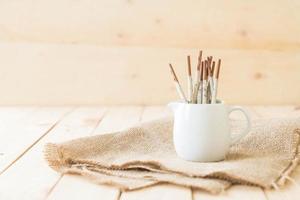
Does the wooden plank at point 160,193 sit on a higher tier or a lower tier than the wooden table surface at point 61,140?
higher

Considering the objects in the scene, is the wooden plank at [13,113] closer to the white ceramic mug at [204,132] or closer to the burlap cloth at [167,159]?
the burlap cloth at [167,159]

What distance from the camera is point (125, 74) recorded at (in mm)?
2270

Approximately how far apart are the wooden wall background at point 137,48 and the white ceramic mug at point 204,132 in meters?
1.09

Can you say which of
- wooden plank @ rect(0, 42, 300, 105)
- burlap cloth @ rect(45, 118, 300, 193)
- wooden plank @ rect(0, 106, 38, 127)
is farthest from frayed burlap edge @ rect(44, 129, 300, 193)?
wooden plank @ rect(0, 42, 300, 105)

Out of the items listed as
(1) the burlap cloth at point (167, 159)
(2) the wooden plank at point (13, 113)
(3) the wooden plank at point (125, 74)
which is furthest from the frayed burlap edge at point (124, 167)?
(3) the wooden plank at point (125, 74)

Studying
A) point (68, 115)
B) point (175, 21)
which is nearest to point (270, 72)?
point (175, 21)

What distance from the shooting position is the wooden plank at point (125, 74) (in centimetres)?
224

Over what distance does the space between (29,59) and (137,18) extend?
1.42ft

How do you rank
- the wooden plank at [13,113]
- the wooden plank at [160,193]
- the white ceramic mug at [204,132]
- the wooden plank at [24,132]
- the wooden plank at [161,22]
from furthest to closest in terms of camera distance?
the wooden plank at [161,22] < the wooden plank at [13,113] < the wooden plank at [24,132] < the white ceramic mug at [204,132] < the wooden plank at [160,193]

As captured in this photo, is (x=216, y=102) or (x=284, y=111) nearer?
(x=216, y=102)

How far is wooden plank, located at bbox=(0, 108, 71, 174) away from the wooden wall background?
0.18 m

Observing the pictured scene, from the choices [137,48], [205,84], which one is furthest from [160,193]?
[137,48]

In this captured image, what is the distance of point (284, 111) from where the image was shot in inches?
82.1

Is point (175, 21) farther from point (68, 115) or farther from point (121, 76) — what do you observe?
point (68, 115)
